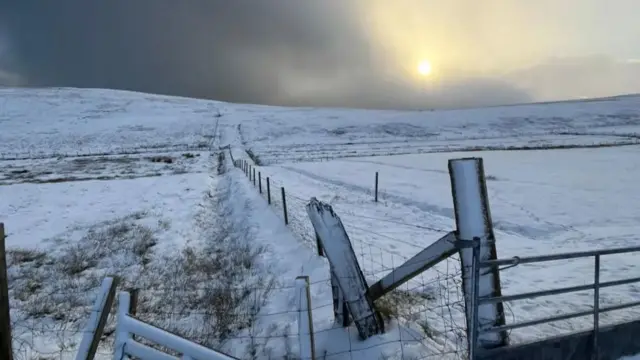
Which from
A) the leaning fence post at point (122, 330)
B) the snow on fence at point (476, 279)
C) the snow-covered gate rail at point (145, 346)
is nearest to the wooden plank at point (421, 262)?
the snow on fence at point (476, 279)

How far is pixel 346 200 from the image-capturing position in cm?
1603

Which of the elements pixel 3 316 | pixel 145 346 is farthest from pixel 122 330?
pixel 3 316

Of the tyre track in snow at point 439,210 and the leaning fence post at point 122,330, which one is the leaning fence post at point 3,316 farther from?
the tyre track in snow at point 439,210

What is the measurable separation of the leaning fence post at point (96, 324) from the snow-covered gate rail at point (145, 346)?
0.23 m

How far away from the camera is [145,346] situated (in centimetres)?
356

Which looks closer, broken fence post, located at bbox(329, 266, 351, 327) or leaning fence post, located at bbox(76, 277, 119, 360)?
leaning fence post, located at bbox(76, 277, 119, 360)

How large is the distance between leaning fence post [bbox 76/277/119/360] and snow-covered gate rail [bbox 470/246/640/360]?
3218 mm

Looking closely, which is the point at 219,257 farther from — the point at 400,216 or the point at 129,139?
the point at 129,139

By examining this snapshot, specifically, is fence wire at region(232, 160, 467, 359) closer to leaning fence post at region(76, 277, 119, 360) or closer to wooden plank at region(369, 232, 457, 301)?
wooden plank at region(369, 232, 457, 301)

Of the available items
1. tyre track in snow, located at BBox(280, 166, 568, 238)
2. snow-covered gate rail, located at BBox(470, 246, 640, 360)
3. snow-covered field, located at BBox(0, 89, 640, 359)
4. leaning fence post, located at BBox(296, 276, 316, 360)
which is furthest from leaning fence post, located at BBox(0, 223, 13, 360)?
tyre track in snow, located at BBox(280, 166, 568, 238)

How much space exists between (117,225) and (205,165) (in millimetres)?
17482

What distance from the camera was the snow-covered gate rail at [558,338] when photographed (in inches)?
142

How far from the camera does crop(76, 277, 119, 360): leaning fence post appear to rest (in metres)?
3.63

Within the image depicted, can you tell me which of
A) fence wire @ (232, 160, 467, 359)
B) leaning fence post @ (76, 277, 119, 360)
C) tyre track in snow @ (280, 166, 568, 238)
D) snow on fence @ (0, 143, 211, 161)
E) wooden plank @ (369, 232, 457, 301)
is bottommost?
tyre track in snow @ (280, 166, 568, 238)
